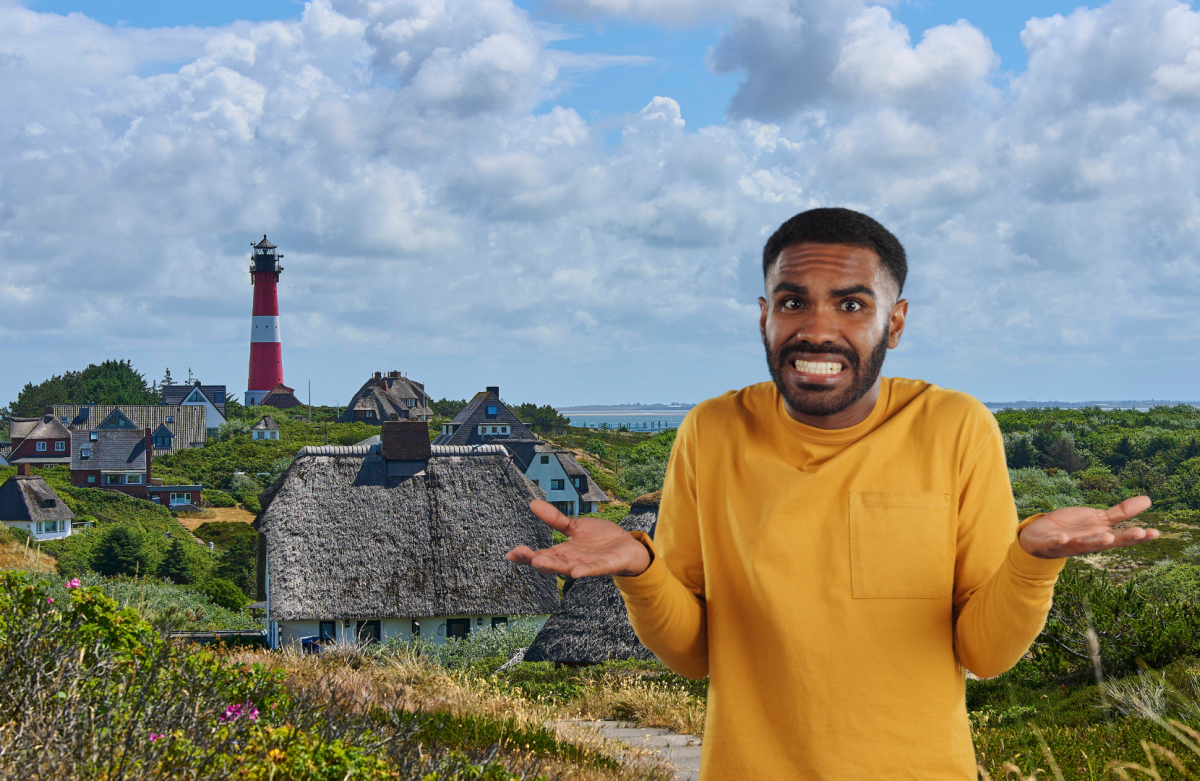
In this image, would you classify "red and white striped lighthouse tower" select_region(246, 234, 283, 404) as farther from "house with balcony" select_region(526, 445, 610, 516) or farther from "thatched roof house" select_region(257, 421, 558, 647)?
"thatched roof house" select_region(257, 421, 558, 647)

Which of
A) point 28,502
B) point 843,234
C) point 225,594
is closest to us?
point 843,234

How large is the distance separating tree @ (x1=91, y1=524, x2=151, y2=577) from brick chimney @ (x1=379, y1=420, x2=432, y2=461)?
16.3 metres

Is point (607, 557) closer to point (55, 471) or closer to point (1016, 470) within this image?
point (1016, 470)

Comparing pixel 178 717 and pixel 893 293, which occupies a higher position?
pixel 893 293

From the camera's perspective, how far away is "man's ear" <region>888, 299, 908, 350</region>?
242 centimetres

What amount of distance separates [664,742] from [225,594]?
24.6 metres

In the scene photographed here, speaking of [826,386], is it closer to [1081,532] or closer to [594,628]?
[1081,532]

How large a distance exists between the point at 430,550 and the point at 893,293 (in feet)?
64.3

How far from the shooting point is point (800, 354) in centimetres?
228

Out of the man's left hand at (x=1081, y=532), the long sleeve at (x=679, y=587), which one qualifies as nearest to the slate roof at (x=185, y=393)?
the long sleeve at (x=679, y=587)

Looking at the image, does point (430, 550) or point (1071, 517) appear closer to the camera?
point (1071, 517)

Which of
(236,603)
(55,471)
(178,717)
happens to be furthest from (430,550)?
(55,471)

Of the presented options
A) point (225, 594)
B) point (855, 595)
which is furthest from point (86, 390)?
point (855, 595)

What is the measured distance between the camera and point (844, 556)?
2285 millimetres
